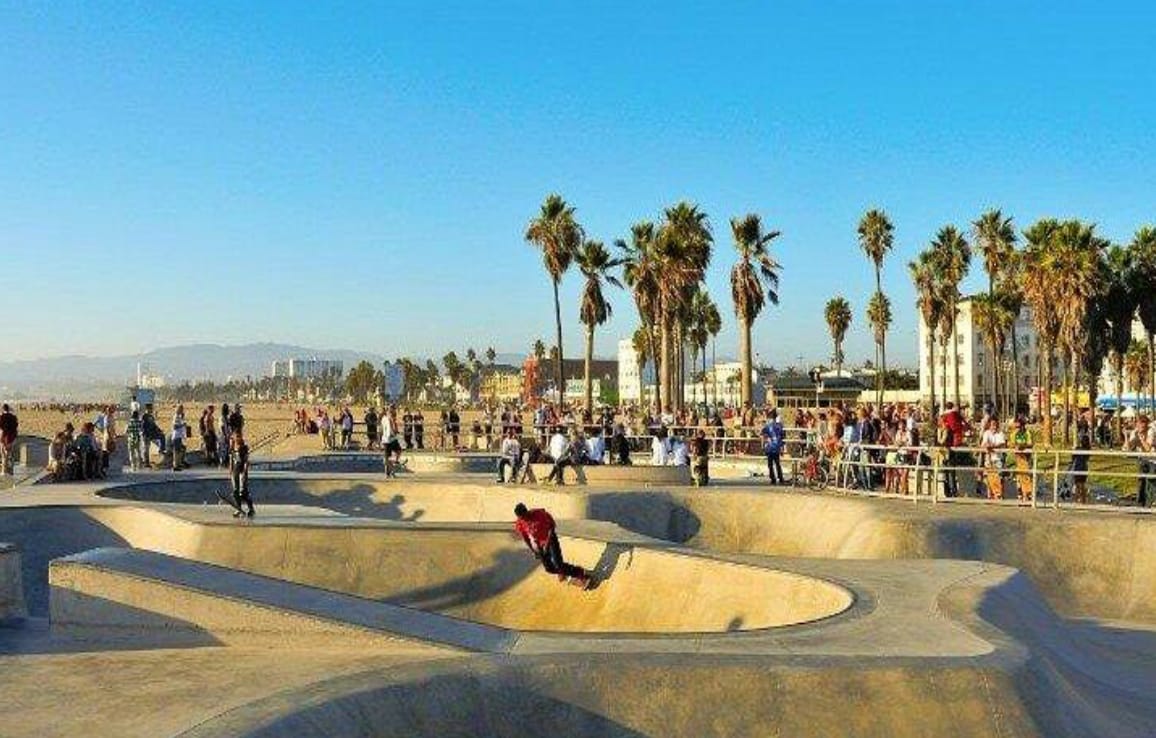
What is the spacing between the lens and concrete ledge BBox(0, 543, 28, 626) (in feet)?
36.4

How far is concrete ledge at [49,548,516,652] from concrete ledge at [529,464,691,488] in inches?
508

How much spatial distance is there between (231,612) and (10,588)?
3.12m

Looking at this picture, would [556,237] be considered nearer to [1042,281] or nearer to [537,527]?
[1042,281]

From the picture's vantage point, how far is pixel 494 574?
14.9 m

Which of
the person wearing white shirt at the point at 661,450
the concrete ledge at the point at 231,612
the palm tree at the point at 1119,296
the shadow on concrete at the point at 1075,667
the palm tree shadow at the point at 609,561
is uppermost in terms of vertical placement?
the palm tree at the point at 1119,296

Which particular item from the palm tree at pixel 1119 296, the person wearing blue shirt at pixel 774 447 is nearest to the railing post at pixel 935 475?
the person wearing blue shirt at pixel 774 447

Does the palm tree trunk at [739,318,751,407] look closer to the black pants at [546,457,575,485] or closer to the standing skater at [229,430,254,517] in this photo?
the black pants at [546,457,575,485]

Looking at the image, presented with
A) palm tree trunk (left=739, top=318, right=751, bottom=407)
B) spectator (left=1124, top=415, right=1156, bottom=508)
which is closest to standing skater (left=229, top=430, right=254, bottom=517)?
spectator (left=1124, top=415, right=1156, bottom=508)

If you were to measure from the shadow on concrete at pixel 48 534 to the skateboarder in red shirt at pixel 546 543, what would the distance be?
298 inches

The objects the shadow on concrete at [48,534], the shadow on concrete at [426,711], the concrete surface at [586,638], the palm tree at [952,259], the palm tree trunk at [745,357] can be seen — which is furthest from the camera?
the palm tree at [952,259]

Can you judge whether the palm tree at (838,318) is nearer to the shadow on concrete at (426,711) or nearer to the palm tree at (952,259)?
the palm tree at (952,259)

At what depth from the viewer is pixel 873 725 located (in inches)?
319

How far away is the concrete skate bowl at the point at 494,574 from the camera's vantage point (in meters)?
12.6


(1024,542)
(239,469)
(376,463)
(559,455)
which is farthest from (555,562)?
(376,463)
